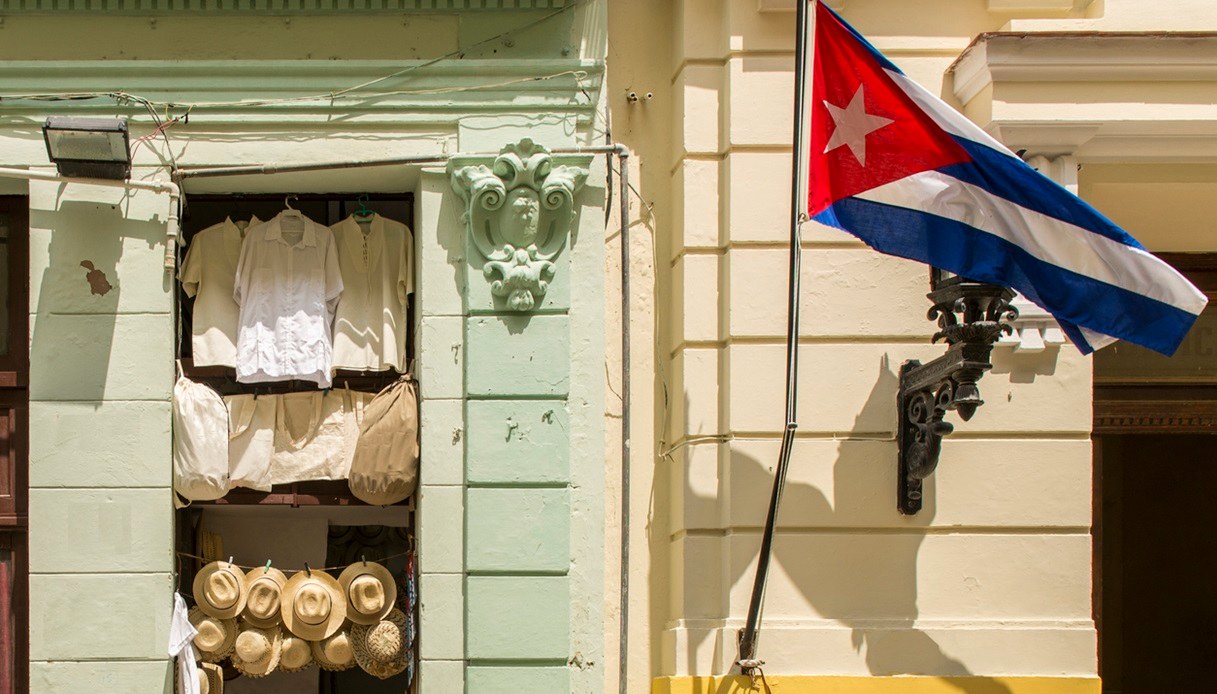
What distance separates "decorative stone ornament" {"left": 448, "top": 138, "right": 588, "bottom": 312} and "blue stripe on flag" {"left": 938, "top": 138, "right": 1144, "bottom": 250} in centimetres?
213

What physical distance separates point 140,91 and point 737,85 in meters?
3.32

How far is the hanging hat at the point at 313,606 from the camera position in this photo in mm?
8234

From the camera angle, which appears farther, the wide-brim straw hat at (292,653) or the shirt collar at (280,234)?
the shirt collar at (280,234)

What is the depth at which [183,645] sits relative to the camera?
802 centimetres

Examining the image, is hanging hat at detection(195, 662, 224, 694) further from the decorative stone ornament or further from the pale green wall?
the decorative stone ornament

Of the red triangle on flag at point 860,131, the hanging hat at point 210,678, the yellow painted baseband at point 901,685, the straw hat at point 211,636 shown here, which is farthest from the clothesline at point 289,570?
the red triangle on flag at point 860,131

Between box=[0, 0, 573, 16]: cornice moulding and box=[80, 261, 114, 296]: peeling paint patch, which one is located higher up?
box=[0, 0, 573, 16]: cornice moulding

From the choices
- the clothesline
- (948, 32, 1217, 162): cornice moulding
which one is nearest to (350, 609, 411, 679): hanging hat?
the clothesline

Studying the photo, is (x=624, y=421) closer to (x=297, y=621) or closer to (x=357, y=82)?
(x=297, y=621)

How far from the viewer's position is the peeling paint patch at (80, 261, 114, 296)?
323 inches

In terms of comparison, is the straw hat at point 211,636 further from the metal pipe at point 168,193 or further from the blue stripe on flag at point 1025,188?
the blue stripe on flag at point 1025,188

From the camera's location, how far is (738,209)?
321 inches

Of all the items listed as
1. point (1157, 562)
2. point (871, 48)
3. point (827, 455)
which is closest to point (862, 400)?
Result: point (827, 455)

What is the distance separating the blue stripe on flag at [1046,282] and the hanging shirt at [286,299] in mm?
3129
